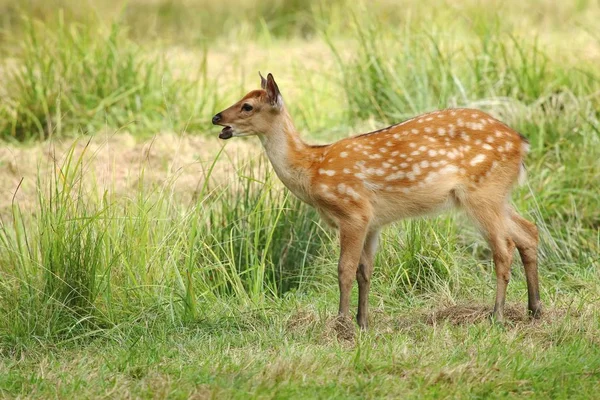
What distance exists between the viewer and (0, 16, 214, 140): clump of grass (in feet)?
32.7


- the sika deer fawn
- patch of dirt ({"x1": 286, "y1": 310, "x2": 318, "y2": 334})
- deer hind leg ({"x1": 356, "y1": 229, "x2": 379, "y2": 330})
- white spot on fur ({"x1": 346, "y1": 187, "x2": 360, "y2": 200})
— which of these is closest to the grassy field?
patch of dirt ({"x1": 286, "y1": 310, "x2": 318, "y2": 334})

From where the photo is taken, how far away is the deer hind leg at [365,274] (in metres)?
6.13

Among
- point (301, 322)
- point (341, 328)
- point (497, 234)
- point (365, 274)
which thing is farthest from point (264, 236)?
point (497, 234)

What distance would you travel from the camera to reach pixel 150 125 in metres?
9.95

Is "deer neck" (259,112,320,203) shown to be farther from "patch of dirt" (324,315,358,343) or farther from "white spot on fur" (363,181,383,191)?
"patch of dirt" (324,315,358,343)

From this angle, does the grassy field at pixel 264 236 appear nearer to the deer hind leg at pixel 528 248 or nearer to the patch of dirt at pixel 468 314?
the patch of dirt at pixel 468 314

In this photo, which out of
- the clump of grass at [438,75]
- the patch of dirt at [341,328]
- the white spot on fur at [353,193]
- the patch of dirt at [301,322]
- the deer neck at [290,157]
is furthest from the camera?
the clump of grass at [438,75]

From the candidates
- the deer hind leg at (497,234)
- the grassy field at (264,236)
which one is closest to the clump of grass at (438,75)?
the grassy field at (264,236)

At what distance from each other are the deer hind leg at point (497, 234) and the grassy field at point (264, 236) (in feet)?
0.66

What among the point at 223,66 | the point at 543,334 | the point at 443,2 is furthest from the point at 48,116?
the point at 543,334

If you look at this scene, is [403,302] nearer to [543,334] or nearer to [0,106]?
[543,334]

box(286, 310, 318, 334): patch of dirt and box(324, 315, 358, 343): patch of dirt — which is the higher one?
box(324, 315, 358, 343): patch of dirt

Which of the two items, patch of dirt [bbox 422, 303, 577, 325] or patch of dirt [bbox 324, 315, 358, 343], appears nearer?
patch of dirt [bbox 324, 315, 358, 343]

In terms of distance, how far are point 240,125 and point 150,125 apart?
3.98 m
